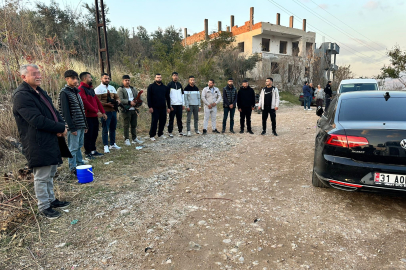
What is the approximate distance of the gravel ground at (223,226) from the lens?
7.78ft

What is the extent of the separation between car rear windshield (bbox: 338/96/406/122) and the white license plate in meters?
0.75

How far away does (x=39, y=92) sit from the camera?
127 inches

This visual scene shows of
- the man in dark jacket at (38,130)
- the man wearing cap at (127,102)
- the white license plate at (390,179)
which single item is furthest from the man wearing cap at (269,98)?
the man in dark jacket at (38,130)

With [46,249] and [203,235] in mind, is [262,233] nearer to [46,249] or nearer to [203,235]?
[203,235]

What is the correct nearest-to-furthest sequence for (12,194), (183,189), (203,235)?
Result: 1. (203,235)
2. (12,194)
3. (183,189)

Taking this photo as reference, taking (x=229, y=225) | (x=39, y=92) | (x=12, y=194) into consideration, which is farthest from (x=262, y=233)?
(x=12, y=194)

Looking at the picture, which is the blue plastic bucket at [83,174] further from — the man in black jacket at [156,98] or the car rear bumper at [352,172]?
the car rear bumper at [352,172]

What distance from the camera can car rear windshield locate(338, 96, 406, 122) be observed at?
10.5 ft

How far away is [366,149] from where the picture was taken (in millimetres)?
2877

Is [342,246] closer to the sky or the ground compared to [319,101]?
closer to the ground

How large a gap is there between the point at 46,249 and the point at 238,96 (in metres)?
7.13

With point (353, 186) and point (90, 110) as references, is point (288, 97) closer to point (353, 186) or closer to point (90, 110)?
point (90, 110)

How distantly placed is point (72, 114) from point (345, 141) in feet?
14.7

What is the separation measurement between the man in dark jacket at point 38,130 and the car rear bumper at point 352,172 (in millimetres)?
3516
